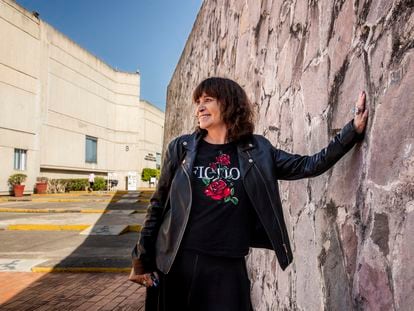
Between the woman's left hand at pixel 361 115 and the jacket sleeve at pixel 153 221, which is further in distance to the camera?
Answer: the jacket sleeve at pixel 153 221

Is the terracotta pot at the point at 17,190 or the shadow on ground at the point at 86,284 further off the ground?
the terracotta pot at the point at 17,190

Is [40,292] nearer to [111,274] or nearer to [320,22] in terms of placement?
[111,274]

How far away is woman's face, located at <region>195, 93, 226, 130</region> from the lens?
86.7 inches

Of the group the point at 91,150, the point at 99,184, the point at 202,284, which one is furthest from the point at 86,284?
the point at 91,150

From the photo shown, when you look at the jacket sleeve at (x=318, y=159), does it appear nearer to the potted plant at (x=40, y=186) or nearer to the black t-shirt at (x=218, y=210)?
the black t-shirt at (x=218, y=210)

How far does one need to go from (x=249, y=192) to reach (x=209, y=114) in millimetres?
518

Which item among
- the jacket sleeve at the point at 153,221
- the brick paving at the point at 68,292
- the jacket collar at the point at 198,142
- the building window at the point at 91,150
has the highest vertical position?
the building window at the point at 91,150

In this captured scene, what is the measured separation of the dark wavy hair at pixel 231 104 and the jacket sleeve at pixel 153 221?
0.33 metres

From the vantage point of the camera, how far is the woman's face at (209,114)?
2.20 meters

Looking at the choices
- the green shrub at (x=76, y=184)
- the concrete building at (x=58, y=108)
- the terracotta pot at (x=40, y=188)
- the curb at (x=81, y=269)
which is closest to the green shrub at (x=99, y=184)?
the green shrub at (x=76, y=184)

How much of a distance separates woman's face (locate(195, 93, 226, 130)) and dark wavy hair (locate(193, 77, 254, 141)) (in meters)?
0.02

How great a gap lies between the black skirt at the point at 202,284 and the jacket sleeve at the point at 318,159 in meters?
0.56

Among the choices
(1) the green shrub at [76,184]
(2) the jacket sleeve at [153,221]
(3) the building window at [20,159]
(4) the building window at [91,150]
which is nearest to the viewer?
(2) the jacket sleeve at [153,221]

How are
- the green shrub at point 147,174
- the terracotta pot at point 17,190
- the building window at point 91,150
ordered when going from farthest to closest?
1. the green shrub at point 147,174
2. the building window at point 91,150
3. the terracotta pot at point 17,190
